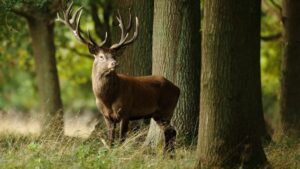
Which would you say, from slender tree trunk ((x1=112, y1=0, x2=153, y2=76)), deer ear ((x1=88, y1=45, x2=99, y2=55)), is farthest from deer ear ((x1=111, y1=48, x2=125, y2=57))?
slender tree trunk ((x1=112, y1=0, x2=153, y2=76))

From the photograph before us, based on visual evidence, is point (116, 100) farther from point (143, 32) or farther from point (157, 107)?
point (143, 32)

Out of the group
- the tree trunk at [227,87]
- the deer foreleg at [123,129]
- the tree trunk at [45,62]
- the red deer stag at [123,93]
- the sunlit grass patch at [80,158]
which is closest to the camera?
the sunlit grass patch at [80,158]

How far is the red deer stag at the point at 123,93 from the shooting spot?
12844mm

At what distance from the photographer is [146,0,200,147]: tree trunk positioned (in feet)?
45.8

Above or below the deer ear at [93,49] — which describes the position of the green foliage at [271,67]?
below

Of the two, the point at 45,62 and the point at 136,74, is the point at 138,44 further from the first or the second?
the point at 45,62

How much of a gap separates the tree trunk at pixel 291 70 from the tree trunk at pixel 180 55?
2.99m

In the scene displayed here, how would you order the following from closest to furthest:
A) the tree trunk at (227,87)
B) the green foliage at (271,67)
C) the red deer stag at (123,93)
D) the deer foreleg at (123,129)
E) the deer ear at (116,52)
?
the tree trunk at (227,87), the deer foreleg at (123,129), the red deer stag at (123,93), the deer ear at (116,52), the green foliage at (271,67)

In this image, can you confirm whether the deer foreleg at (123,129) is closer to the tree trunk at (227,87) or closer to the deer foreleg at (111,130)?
the deer foreleg at (111,130)

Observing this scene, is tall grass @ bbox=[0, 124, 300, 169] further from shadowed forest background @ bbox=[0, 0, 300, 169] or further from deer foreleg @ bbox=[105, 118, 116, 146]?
deer foreleg @ bbox=[105, 118, 116, 146]

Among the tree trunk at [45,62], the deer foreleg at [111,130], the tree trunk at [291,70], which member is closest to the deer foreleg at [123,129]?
the deer foreleg at [111,130]

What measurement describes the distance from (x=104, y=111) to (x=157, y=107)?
1.03 m

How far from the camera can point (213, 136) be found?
1069 cm

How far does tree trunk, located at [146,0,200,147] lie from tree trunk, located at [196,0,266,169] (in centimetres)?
307
